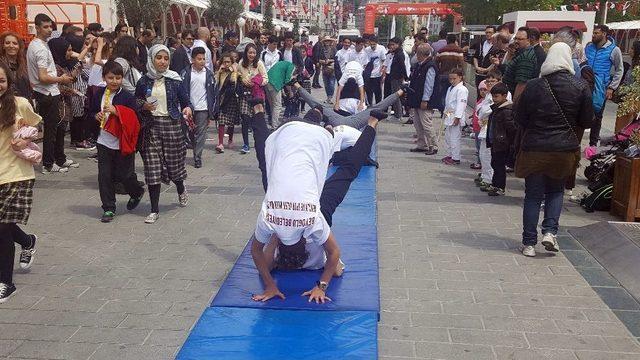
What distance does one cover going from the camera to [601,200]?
6.71 meters

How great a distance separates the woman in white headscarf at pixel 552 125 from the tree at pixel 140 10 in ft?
51.5

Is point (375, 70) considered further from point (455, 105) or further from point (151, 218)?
point (151, 218)

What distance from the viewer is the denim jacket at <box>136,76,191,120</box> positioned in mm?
6176

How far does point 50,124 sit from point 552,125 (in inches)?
241

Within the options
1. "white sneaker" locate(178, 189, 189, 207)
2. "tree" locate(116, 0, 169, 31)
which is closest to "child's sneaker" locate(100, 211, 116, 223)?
"white sneaker" locate(178, 189, 189, 207)

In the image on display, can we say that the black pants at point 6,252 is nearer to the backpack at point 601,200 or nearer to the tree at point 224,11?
the backpack at point 601,200

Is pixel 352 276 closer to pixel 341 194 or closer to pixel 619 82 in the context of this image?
pixel 341 194

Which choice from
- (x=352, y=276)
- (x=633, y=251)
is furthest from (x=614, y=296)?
(x=352, y=276)

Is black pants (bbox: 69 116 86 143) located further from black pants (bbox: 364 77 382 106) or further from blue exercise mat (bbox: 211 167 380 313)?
black pants (bbox: 364 77 382 106)

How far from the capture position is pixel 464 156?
989 cm

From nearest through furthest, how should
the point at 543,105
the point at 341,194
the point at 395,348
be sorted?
1. the point at 395,348
2. the point at 341,194
3. the point at 543,105

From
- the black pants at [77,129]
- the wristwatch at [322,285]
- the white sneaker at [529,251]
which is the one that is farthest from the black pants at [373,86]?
the wristwatch at [322,285]

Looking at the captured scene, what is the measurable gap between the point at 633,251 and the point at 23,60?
22.8 feet

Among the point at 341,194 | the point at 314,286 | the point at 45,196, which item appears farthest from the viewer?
the point at 45,196
